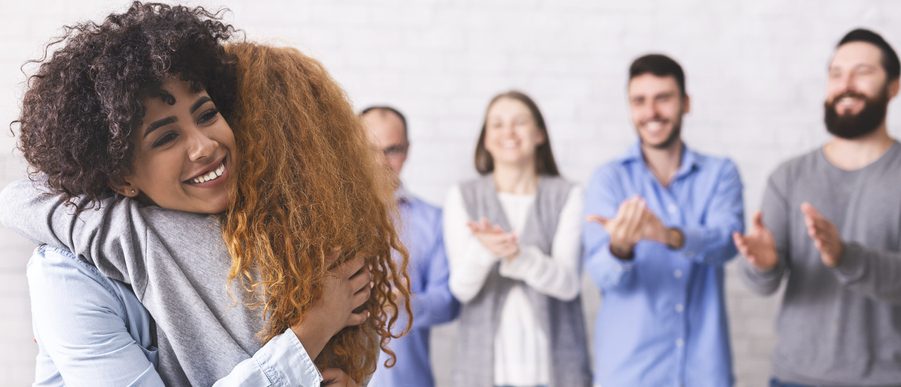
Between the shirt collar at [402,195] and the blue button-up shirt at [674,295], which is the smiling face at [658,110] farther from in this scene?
the shirt collar at [402,195]

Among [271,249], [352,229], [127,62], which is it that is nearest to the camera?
[127,62]

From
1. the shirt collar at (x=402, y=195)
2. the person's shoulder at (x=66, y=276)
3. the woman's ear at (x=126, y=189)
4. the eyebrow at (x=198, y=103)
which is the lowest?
the shirt collar at (x=402, y=195)

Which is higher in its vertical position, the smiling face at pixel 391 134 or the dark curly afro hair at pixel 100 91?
the dark curly afro hair at pixel 100 91

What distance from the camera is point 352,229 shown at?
60.4 inches

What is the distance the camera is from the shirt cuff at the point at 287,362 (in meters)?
1.41

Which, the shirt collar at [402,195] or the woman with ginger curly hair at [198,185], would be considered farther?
the shirt collar at [402,195]

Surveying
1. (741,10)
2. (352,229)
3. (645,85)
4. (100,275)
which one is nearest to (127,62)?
(100,275)

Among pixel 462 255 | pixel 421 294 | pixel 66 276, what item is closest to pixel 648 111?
pixel 462 255

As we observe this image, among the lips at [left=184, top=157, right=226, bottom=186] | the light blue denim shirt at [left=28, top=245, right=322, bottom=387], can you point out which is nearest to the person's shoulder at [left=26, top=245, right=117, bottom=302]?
the light blue denim shirt at [left=28, top=245, right=322, bottom=387]

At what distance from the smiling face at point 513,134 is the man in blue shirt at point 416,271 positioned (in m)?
0.34

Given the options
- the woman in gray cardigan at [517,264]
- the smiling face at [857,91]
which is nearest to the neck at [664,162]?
the woman in gray cardigan at [517,264]

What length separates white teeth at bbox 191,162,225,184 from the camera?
1.44m

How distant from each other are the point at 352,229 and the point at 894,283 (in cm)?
201

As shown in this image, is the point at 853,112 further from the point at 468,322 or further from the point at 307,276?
the point at 307,276
